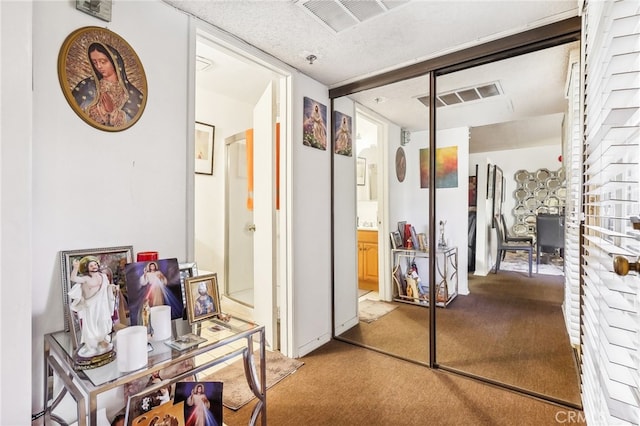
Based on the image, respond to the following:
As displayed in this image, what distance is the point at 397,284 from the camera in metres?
3.67

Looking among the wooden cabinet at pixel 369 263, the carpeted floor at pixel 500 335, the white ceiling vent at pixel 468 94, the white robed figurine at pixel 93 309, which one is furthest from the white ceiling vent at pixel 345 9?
the wooden cabinet at pixel 369 263

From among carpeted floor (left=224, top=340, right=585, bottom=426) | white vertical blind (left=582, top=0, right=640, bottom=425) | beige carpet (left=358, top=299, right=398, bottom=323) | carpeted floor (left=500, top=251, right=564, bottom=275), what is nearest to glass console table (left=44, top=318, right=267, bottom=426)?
carpeted floor (left=224, top=340, right=585, bottom=426)

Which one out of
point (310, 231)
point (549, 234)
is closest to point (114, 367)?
point (310, 231)

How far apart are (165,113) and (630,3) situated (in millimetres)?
1802

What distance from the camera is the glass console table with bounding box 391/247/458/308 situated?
357cm

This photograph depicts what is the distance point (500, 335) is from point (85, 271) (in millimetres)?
3100

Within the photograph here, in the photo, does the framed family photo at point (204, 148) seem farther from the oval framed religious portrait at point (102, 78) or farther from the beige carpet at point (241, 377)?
the beige carpet at point (241, 377)

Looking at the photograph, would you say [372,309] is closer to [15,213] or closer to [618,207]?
[618,207]

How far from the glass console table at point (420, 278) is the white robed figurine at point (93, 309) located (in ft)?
9.96

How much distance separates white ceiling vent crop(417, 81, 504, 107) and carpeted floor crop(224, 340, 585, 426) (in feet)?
7.67

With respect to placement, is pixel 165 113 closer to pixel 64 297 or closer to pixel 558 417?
pixel 64 297

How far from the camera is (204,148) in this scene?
360 cm

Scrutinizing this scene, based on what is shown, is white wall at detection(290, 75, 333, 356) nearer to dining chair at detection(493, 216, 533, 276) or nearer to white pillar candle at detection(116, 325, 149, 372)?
white pillar candle at detection(116, 325, 149, 372)

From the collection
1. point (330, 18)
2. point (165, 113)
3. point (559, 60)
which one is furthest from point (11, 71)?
point (559, 60)
